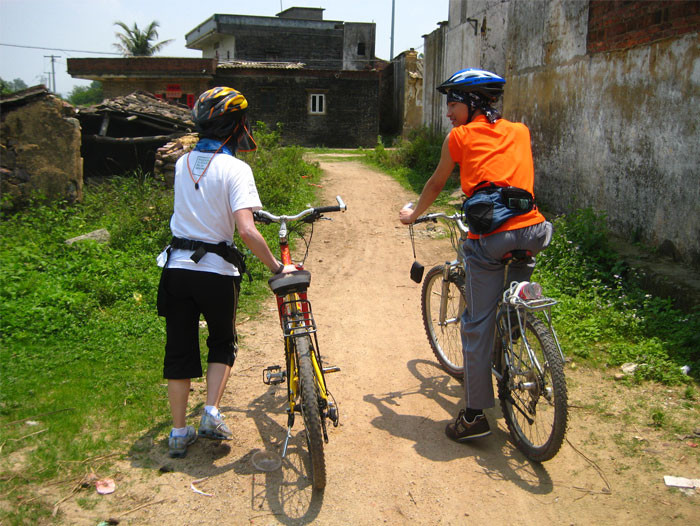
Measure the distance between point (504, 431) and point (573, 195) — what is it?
16.4ft

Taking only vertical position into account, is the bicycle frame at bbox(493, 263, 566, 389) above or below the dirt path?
above

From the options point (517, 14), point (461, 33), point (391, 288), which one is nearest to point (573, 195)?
point (391, 288)

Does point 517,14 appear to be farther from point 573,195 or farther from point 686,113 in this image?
point 686,113

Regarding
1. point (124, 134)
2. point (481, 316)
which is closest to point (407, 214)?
point (481, 316)

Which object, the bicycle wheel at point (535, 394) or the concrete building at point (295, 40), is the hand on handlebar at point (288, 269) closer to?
the bicycle wheel at point (535, 394)

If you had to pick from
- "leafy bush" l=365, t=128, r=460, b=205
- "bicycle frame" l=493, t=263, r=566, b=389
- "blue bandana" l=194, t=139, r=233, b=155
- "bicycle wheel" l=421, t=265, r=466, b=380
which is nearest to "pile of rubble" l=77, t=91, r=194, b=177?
"leafy bush" l=365, t=128, r=460, b=205

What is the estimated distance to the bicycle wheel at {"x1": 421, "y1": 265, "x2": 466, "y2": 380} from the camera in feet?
13.6

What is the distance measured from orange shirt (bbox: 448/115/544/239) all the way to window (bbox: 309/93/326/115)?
2448cm

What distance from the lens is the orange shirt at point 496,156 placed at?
3209 millimetres

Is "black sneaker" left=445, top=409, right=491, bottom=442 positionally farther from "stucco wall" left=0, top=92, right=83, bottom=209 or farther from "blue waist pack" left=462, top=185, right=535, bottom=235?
"stucco wall" left=0, top=92, right=83, bottom=209

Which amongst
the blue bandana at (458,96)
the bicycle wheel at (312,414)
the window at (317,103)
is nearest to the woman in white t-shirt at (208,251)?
the bicycle wheel at (312,414)

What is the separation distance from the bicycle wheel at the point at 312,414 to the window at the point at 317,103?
25.1 metres

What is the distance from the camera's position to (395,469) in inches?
127

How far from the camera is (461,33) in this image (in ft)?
45.3
